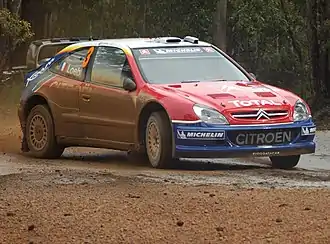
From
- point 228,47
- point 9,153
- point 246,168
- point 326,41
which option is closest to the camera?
point 246,168

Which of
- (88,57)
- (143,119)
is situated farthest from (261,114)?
(88,57)

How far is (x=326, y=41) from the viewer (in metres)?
22.0

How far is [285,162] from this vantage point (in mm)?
11664

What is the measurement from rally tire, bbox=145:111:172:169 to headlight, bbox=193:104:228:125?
0.42 m

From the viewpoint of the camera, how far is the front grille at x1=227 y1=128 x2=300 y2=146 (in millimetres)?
10703

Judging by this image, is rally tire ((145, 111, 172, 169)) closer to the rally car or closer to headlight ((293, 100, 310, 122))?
the rally car

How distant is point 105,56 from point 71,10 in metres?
28.6

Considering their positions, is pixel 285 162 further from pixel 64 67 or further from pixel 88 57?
pixel 64 67

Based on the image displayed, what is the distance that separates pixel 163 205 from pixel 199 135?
3.19 meters

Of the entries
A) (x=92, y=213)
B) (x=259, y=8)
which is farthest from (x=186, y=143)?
(x=259, y=8)

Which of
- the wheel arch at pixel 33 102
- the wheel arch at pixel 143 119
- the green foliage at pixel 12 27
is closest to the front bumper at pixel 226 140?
the wheel arch at pixel 143 119

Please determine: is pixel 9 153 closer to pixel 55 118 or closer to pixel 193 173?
pixel 55 118

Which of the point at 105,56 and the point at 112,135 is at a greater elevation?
the point at 105,56

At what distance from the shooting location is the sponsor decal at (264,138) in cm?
1073
